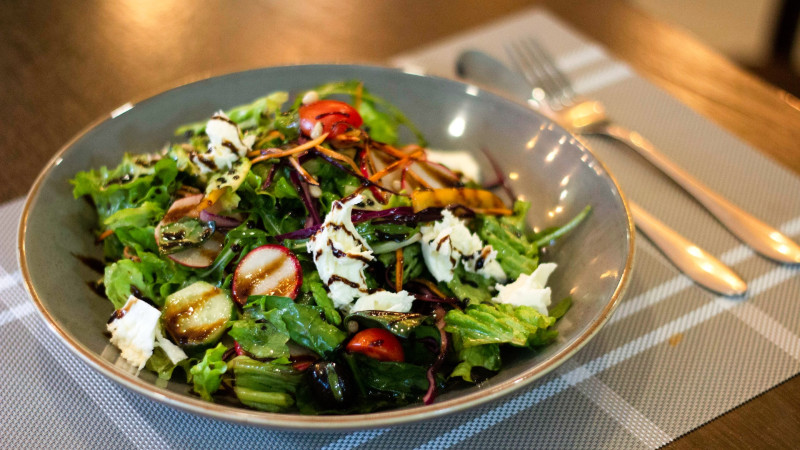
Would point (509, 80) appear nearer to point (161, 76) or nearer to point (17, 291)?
point (161, 76)

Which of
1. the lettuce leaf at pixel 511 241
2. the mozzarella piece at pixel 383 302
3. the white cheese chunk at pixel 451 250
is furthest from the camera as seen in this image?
the lettuce leaf at pixel 511 241

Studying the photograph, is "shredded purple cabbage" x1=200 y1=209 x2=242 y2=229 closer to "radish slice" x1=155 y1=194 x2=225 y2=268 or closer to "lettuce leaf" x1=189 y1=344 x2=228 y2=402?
"radish slice" x1=155 y1=194 x2=225 y2=268

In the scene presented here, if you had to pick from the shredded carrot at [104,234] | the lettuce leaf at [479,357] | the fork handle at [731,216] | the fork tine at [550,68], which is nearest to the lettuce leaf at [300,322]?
the lettuce leaf at [479,357]

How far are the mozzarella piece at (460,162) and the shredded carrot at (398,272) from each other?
0.41m

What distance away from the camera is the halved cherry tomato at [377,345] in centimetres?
131

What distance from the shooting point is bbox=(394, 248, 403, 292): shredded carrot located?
1.47 m

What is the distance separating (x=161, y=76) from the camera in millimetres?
2482

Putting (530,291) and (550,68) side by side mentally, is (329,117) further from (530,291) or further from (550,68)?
(550,68)

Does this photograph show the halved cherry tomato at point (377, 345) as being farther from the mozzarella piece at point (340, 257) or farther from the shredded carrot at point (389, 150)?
the shredded carrot at point (389, 150)

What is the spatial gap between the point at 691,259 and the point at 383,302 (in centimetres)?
89

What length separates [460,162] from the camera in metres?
1.89

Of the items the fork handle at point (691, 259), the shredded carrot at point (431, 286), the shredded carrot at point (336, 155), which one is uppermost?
the shredded carrot at point (336, 155)

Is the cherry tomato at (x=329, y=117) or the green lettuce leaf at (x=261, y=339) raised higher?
the cherry tomato at (x=329, y=117)

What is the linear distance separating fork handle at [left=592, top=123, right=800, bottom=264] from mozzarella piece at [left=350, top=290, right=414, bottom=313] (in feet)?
3.43
